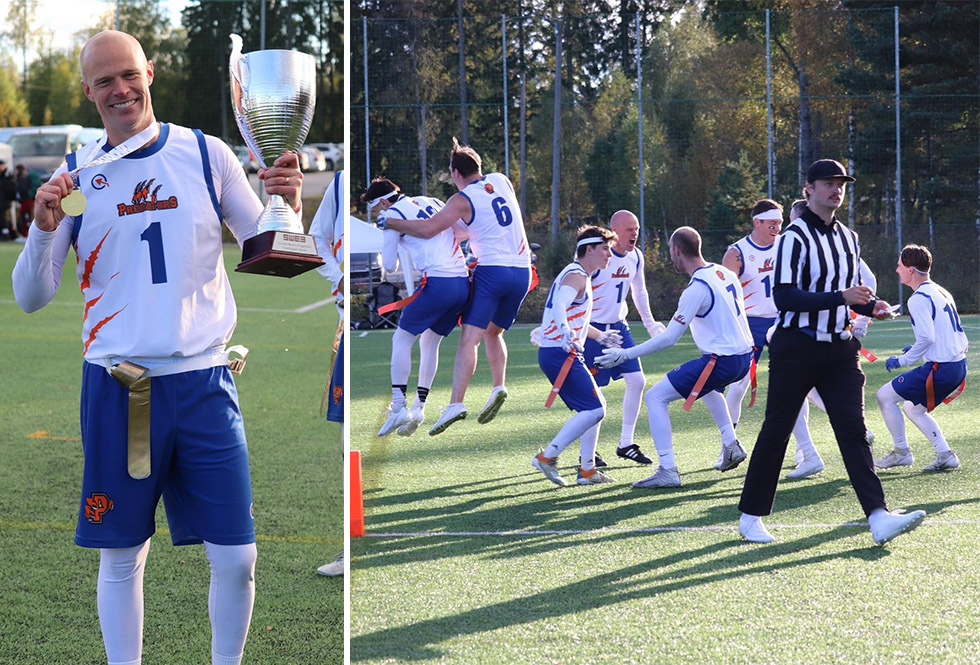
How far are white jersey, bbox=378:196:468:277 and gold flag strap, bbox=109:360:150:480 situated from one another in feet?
5.21

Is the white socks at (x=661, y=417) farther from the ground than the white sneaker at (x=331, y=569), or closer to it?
farther from the ground

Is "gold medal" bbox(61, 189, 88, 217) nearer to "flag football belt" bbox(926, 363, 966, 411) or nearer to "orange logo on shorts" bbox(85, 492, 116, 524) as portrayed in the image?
"orange logo on shorts" bbox(85, 492, 116, 524)

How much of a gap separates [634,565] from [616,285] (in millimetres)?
2061

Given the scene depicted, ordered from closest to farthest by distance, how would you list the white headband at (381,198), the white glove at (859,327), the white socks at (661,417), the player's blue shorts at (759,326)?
the white headband at (381,198) → the white glove at (859,327) → the white socks at (661,417) → the player's blue shorts at (759,326)

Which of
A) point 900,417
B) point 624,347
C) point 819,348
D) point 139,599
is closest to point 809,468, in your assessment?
point 900,417

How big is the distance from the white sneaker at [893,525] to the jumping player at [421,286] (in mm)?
1756

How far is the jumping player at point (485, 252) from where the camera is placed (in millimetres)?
4008

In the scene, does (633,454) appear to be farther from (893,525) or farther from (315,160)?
(315,160)

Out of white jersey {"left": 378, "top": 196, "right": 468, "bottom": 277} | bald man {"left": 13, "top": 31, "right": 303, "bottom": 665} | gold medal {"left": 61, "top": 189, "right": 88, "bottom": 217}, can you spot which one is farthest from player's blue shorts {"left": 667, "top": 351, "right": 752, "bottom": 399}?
gold medal {"left": 61, "top": 189, "right": 88, "bottom": 217}

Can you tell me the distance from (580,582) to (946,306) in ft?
7.90

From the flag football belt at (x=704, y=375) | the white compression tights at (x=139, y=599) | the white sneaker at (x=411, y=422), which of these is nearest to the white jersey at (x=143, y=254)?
the white compression tights at (x=139, y=599)

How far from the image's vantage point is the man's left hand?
2090 mm

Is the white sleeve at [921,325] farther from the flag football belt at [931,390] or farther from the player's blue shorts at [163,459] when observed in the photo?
the player's blue shorts at [163,459]

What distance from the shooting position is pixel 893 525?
3.62 meters
